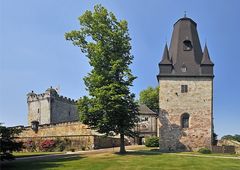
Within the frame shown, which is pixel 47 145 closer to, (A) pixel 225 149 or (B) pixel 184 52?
(B) pixel 184 52

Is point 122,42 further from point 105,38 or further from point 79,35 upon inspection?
point 79,35

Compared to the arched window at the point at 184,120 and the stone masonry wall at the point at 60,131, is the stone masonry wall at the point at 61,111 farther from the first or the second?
the arched window at the point at 184,120

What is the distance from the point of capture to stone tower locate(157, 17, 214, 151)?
36.3m

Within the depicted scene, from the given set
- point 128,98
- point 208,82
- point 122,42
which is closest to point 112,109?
point 128,98

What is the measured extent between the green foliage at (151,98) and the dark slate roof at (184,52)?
2721cm

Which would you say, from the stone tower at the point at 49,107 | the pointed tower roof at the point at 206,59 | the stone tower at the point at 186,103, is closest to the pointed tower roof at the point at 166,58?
the stone tower at the point at 186,103

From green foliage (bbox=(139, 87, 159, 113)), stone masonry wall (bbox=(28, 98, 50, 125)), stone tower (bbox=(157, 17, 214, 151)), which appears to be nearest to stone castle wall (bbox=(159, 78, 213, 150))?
stone tower (bbox=(157, 17, 214, 151))

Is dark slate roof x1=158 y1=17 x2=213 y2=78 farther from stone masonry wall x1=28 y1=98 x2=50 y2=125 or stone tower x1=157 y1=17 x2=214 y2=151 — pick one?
stone masonry wall x1=28 y1=98 x2=50 y2=125

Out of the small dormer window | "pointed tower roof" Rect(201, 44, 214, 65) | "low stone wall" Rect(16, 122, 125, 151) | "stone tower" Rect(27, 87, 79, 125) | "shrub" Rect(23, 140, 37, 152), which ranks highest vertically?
the small dormer window

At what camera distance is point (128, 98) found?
29500 millimetres

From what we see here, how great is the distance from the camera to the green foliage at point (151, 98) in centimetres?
6656

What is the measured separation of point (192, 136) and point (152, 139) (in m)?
6.12

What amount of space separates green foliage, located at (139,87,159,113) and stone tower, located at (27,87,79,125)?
48.8 feet

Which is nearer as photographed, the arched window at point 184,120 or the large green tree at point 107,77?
the large green tree at point 107,77
